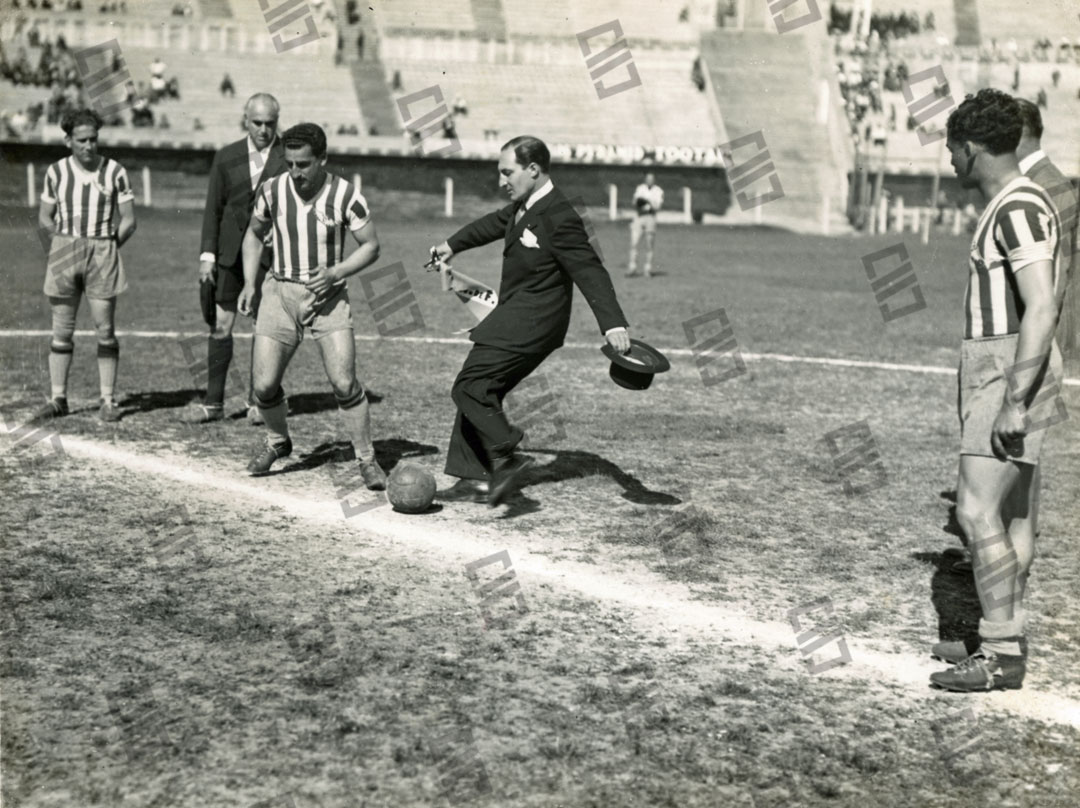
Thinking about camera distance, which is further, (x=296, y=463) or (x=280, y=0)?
(x=280, y=0)

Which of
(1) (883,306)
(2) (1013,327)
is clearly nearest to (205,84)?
(1) (883,306)

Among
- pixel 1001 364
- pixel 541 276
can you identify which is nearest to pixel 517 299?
pixel 541 276

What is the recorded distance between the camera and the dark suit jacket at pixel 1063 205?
5125 millimetres

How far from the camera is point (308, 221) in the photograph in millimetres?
7969

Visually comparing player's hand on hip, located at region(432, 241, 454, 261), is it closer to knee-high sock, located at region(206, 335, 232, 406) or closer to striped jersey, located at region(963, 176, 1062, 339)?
knee-high sock, located at region(206, 335, 232, 406)

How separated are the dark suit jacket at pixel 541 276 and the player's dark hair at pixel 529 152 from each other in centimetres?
21

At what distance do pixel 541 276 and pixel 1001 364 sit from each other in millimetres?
3192

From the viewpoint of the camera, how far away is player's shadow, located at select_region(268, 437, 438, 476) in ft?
29.3

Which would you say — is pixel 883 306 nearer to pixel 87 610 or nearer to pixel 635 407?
pixel 635 407

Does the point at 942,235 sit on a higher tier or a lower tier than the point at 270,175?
lower

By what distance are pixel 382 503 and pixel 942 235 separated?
40859 millimetres

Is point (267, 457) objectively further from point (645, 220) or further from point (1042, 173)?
point (645, 220)

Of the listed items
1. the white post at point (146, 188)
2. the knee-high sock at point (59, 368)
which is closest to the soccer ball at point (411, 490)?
the knee-high sock at point (59, 368)

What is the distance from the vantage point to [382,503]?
26.3 feet
